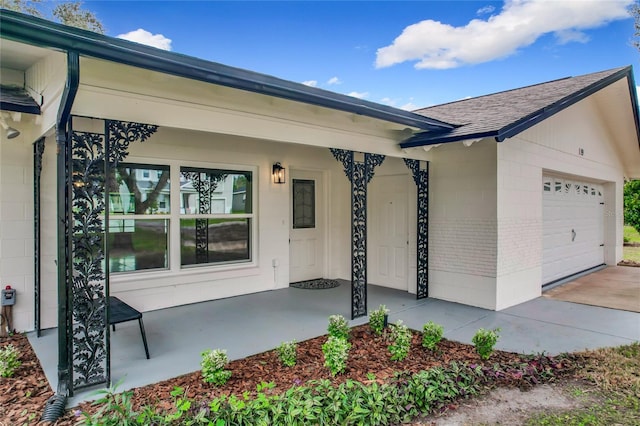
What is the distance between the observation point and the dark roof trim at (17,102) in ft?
12.6

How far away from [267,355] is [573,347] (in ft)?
11.4

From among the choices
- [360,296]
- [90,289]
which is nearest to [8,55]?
[90,289]

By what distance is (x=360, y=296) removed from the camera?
5.67 meters

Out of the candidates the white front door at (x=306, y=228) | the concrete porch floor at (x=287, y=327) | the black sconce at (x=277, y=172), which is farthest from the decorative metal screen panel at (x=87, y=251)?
the white front door at (x=306, y=228)

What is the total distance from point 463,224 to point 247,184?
12.3 ft

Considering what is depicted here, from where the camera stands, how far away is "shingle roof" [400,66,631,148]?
214 inches

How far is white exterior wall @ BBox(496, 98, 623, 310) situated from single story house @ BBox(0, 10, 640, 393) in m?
0.04

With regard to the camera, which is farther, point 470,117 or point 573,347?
point 470,117

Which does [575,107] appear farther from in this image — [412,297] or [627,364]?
[627,364]

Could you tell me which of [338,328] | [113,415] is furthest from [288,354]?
[113,415]

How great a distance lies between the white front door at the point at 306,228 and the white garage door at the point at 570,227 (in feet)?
14.9

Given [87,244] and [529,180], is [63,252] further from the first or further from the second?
[529,180]

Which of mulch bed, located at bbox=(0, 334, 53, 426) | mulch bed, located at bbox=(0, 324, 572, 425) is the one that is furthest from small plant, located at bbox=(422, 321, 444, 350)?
mulch bed, located at bbox=(0, 334, 53, 426)

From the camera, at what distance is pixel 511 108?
6.38 meters
